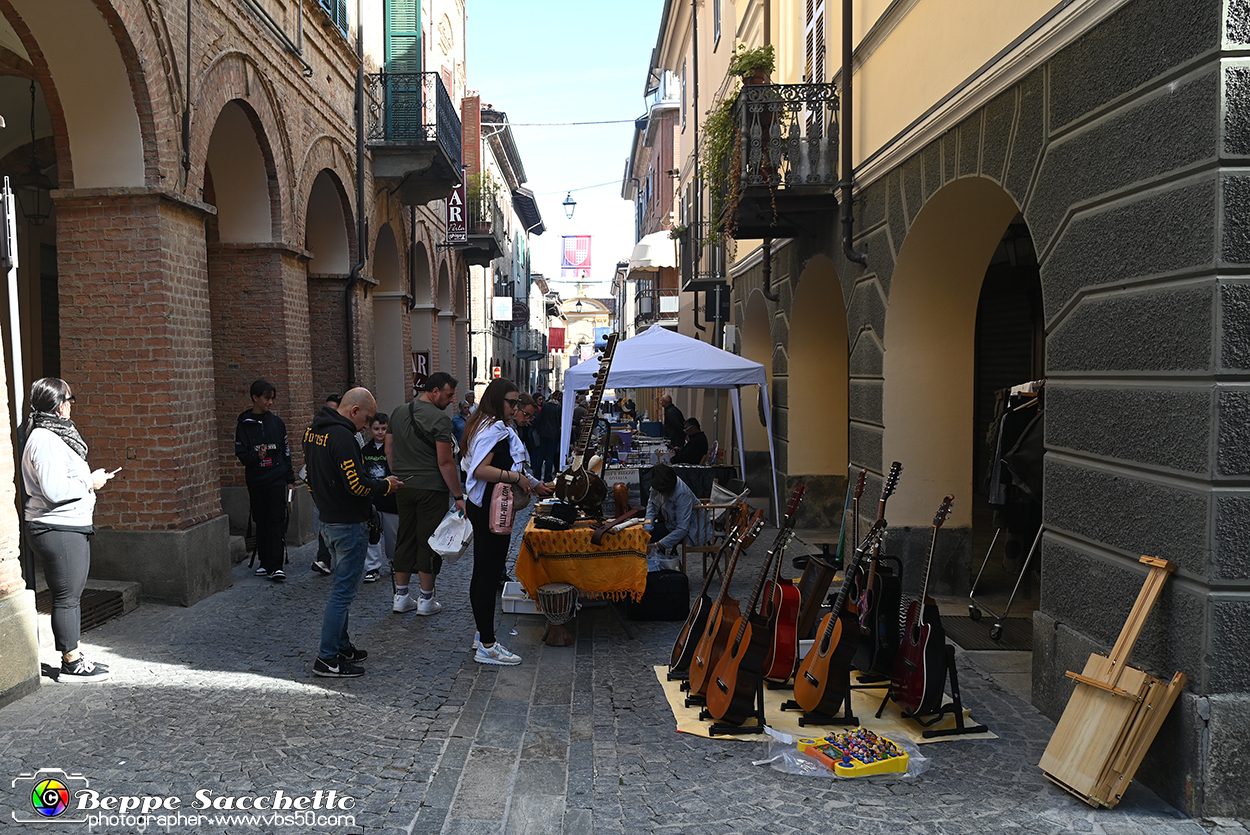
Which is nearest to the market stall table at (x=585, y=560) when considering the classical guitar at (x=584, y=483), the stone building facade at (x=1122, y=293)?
the classical guitar at (x=584, y=483)

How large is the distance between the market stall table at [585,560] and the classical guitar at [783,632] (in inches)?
57.6

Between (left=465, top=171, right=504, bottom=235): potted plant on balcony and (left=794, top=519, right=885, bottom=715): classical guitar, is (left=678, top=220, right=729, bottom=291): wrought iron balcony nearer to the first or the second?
(left=465, top=171, right=504, bottom=235): potted plant on balcony

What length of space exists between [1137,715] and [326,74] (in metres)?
12.0

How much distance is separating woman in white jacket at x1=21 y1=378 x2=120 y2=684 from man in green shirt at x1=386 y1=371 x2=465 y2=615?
236cm

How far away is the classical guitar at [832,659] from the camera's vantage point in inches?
191

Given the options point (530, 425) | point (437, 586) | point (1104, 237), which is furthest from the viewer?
point (530, 425)

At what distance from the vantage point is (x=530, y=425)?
654 inches

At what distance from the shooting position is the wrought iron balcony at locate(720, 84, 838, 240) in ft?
30.9

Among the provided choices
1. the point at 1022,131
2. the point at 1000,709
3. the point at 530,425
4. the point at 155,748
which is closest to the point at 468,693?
the point at 155,748

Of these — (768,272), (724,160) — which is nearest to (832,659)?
(724,160)

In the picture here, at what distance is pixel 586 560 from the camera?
6711 millimetres

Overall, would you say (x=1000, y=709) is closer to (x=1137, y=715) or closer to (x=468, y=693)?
(x=1137, y=715)

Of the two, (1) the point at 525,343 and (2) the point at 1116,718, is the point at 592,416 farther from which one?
(1) the point at 525,343

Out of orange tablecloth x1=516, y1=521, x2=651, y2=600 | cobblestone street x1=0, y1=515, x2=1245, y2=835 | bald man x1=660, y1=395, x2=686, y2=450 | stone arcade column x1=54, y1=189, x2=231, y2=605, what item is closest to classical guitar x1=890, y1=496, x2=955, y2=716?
cobblestone street x1=0, y1=515, x2=1245, y2=835
